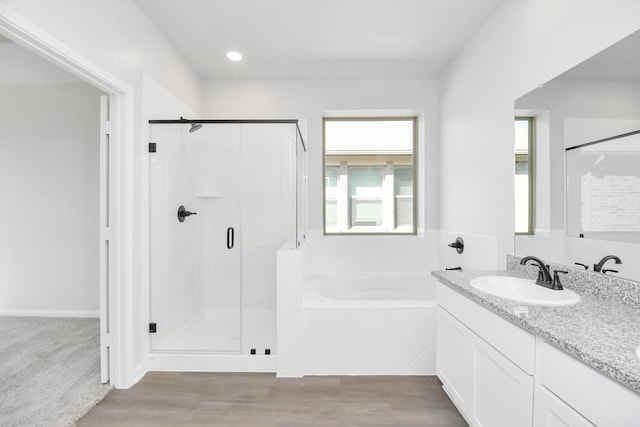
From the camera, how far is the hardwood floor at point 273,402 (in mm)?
1768

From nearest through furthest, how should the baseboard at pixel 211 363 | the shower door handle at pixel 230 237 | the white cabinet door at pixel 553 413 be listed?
the white cabinet door at pixel 553 413 < the baseboard at pixel 211 363 < the shower door handle at pixel 230 237

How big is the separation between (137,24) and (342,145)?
2.21 metres

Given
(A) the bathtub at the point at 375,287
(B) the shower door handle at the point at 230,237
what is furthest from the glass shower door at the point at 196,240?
(A) the bathtub at the point at 375,287

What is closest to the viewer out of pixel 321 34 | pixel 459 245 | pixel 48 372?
pixel 48 372

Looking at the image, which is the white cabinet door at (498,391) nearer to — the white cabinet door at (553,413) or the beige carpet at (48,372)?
the white cabinet door at (553,413)

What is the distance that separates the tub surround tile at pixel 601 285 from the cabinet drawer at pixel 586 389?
0.56 m

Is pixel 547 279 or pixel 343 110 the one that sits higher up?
pixel 343 110

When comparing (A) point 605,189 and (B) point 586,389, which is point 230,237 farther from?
(A) point 605,189

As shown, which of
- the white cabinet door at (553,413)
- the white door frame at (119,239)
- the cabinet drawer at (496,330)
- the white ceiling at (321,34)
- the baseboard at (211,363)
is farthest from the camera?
the baseboard at (211,363)

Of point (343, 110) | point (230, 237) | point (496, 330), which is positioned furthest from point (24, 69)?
point (496, 330)

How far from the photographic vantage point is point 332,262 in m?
3.37

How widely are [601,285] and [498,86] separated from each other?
1469mm

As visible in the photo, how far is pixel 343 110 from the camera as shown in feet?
10.9

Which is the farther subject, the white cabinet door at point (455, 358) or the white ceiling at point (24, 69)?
the white ceiling at point (24, 69)
